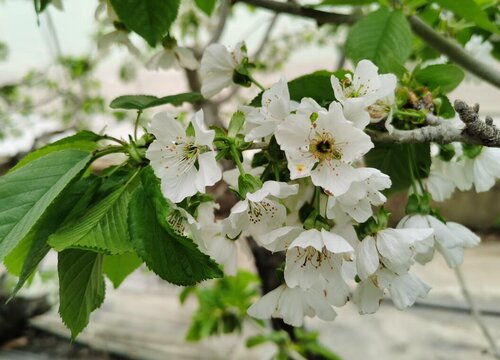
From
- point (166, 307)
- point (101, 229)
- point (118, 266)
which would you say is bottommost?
point (166, 307)

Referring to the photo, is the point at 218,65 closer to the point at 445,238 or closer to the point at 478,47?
the point at 445,238

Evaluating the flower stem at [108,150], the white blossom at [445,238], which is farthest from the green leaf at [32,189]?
the white blossom at [445,238]

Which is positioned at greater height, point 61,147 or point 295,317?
point 61,147

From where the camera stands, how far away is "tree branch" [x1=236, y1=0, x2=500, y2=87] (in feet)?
1.65

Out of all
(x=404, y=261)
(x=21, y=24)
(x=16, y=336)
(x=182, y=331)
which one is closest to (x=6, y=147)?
(x=21, y=24)

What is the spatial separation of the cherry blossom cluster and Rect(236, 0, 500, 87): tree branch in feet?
0.74

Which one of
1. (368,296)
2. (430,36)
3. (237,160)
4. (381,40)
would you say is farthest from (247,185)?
(430,36)

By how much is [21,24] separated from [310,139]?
2.55m

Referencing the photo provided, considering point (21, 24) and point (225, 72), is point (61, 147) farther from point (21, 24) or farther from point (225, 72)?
point (21, 24)

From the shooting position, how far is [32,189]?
11.4 inches

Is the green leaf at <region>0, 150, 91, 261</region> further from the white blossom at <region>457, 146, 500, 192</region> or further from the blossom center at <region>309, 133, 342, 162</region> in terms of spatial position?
the white blossom at <region>457, 146, 500, 192</region>

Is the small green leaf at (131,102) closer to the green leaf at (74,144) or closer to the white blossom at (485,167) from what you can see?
the green leaf at (74,144)

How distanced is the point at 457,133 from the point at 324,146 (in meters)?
0.10

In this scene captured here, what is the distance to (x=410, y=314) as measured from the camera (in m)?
1.67
